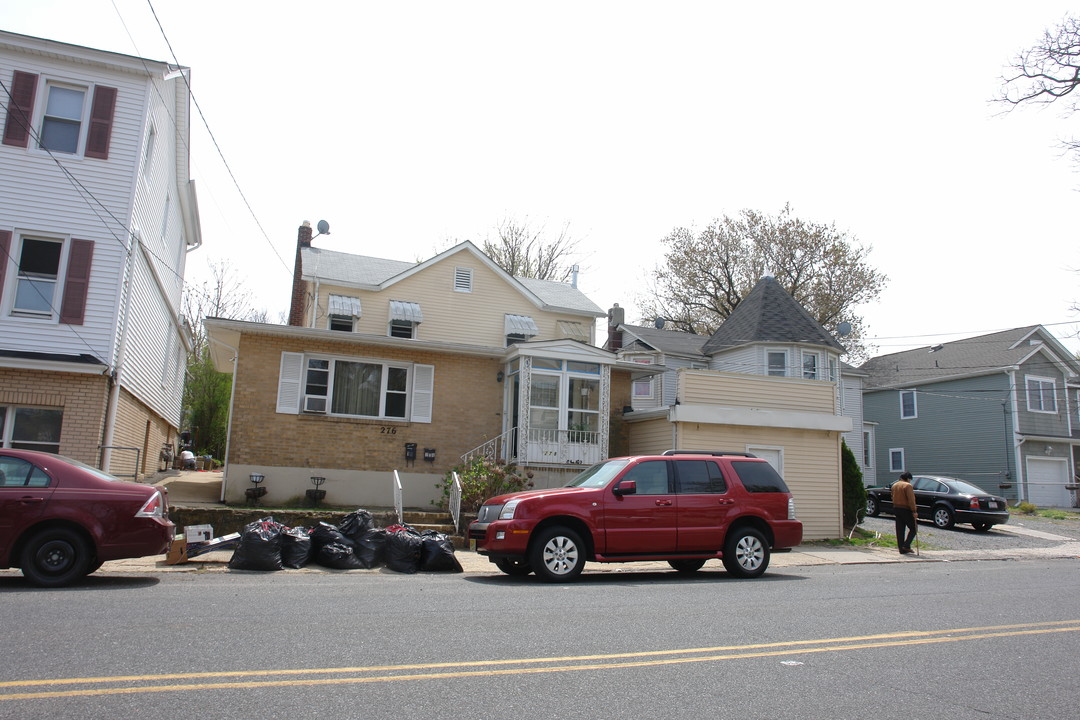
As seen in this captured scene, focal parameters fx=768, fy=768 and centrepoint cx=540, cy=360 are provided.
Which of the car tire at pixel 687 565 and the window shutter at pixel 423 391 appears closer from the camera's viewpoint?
the car tire at pixel 687 565

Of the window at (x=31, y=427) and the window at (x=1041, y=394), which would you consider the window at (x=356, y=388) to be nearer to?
the window at (x=31, y=427)

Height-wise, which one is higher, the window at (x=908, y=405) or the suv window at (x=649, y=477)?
the window at (x=908, y=405)

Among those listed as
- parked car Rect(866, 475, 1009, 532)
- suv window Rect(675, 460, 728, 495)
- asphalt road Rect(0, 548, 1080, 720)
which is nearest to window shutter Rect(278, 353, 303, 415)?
asphalt road Rect(0, 548, 1080, 720)

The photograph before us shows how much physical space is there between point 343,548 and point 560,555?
11.3ft

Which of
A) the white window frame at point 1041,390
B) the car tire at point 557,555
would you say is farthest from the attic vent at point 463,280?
the white window frame at point 1041,390

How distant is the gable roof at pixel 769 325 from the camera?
2784cm

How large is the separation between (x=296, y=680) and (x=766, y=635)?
160 inches

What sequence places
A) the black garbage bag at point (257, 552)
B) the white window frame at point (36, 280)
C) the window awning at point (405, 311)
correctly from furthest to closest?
1. the window awning at point (405, 311)
2. the white window frame at point (36, 280)
3. the black garbage bag at point (257, 552)

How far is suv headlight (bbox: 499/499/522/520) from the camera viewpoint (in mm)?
10414

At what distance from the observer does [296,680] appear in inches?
192

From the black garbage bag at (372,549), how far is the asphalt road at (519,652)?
2.08 meters

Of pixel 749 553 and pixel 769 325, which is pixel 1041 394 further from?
pixel 749 553

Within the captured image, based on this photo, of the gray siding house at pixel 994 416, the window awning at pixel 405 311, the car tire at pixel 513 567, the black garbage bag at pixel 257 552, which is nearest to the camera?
the black garbage bag at pixel 257 552

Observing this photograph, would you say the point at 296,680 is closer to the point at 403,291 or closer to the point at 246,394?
the point at 246,394
